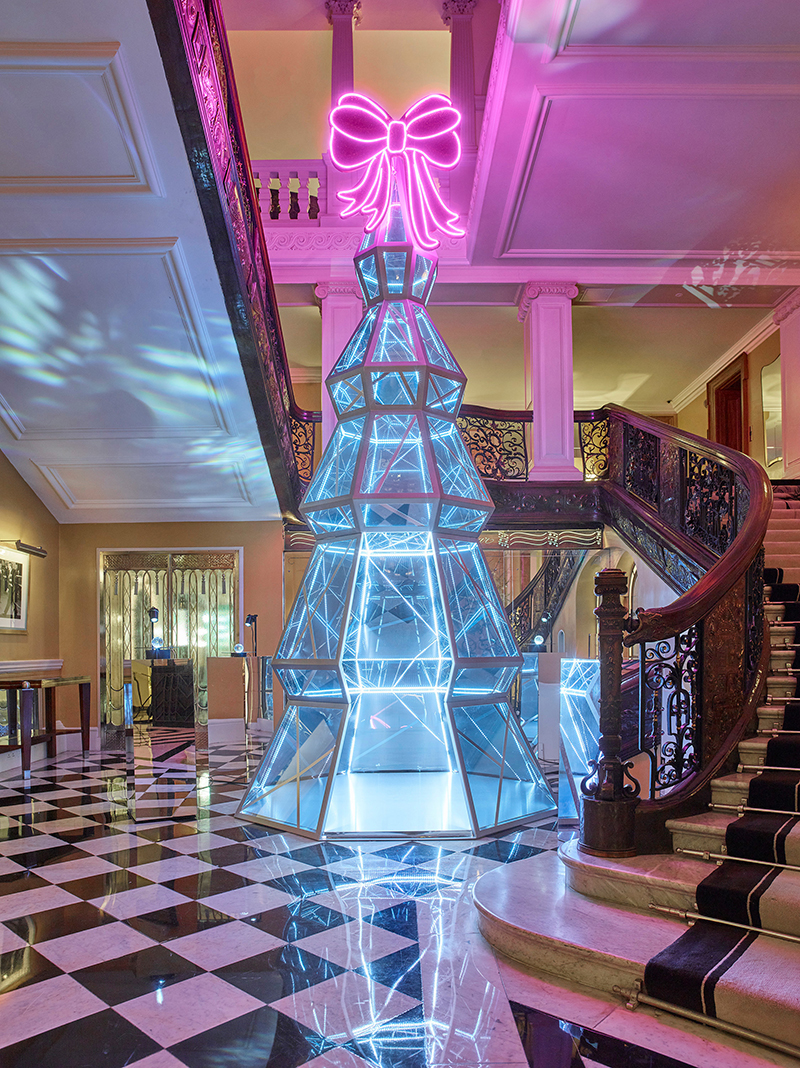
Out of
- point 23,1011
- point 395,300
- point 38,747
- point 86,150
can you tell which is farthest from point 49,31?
point 38,747

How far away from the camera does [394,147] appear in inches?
195

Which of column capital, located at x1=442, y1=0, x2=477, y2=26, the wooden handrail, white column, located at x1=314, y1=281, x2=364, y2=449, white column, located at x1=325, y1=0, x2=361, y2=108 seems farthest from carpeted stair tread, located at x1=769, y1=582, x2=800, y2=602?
column capital, located at x1=442, y1=0, x2=477, y2=26

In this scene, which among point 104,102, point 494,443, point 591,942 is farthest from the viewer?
point 494,443

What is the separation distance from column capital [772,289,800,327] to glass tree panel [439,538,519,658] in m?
5.85

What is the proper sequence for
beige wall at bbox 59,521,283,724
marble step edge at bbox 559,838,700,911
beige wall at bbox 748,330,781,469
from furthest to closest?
beige wall at bbox 748,330,781,469 < beige wall at bbox 59,521,283,724 < marble step edge at bbox 559,838,700,911

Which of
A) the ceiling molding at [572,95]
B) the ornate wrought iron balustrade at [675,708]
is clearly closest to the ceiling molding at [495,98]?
the ceiling molding at [572,95]

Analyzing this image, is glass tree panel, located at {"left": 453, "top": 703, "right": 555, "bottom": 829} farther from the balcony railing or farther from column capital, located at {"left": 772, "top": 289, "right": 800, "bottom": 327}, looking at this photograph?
column capital, located at {"left": 772, "top": 289, "right": 800, "bottom": 327}

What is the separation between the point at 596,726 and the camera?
153 inches

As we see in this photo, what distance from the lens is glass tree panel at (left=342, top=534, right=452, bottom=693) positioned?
13.8 feet

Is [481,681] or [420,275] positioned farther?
[420,275]

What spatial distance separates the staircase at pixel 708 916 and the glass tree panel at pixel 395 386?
255 centimetres

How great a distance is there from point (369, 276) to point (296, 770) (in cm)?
303

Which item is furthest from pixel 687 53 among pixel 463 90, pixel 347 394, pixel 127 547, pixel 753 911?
pixel 127 547

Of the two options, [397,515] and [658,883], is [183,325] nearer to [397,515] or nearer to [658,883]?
[397,515]
